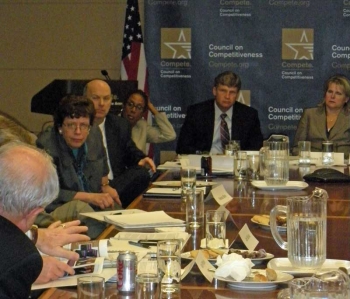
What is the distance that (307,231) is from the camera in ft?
7.22

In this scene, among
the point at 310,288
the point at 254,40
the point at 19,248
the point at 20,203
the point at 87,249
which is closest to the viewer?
the point at 310,288

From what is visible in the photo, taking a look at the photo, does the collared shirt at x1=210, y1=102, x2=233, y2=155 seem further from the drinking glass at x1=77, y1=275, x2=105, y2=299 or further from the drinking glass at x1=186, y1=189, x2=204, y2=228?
the drinking glass at x1=77, y1=275, x2=105, y2=299

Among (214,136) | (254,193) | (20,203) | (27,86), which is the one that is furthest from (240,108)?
(20,203)

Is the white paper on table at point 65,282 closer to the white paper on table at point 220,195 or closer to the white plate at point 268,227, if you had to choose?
the white plate at point 268,227

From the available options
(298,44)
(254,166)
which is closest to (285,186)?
(254,166)

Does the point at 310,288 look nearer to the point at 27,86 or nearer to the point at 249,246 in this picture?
the point at 249,246

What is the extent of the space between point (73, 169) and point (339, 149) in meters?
2.81

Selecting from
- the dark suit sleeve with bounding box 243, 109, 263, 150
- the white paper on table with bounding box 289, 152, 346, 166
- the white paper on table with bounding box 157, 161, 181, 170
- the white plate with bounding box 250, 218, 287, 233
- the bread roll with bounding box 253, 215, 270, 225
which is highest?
the dark suit sleeve with bounding box 243, 109, 263, 150

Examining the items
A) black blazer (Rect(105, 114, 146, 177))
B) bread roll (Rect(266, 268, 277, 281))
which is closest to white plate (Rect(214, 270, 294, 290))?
bread roll (Rect(266, 268, 277, 281))

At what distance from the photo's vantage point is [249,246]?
95.3 inches

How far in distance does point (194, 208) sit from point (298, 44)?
4.98 meters

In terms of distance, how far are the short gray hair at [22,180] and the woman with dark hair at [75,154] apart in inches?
92.1

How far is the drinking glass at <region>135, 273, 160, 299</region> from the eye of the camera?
1.77 meters

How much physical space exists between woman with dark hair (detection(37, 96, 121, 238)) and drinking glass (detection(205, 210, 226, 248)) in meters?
1.74
